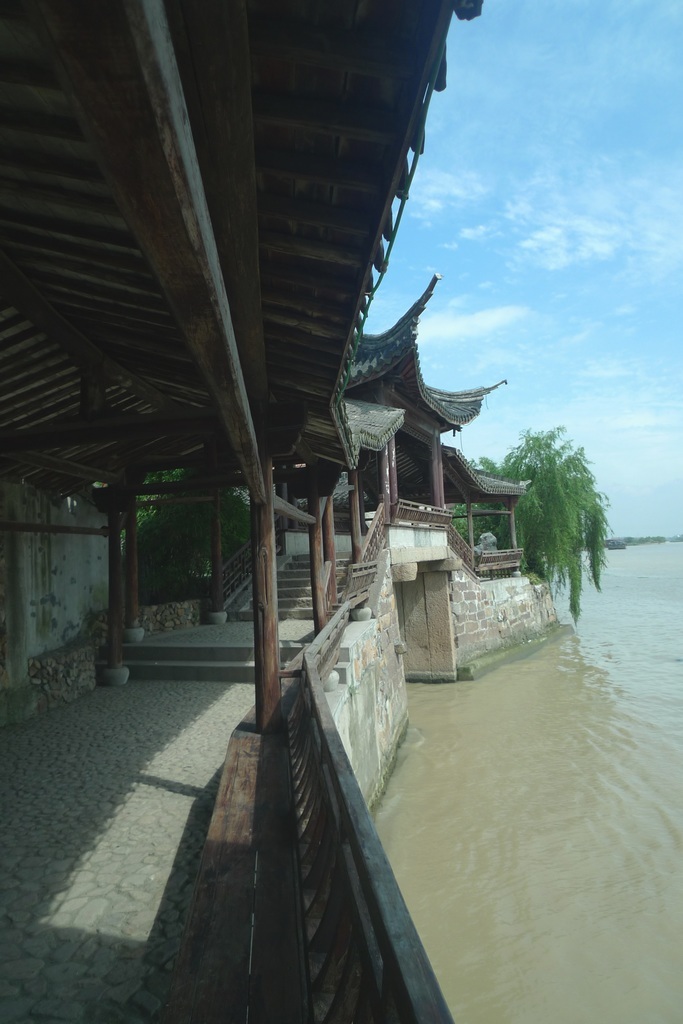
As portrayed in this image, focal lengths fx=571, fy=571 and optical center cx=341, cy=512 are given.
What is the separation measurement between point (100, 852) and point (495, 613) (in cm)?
1296

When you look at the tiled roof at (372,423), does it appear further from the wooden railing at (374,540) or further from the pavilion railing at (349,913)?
the pavilion railing at (349,913)

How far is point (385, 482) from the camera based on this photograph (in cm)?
1148

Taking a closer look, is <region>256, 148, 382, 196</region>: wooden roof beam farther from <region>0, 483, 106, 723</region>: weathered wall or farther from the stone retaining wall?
the stone retaining wall

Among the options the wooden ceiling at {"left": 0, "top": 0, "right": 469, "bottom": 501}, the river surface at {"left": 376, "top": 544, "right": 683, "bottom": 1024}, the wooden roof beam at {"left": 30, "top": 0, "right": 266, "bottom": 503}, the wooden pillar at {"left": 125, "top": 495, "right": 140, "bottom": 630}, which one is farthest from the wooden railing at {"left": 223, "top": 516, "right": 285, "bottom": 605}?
the wooden roof beam at {"left": 30, "top": 0, "right": 266, "bottom": 503}

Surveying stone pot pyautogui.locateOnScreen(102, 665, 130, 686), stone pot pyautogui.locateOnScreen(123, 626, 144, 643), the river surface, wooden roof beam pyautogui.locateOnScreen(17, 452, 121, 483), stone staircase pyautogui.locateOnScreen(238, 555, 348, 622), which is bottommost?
the river surface

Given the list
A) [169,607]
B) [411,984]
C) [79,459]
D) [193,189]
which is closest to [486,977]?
[411,984]

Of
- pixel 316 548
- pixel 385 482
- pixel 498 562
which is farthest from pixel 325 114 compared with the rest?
pixel 498 562

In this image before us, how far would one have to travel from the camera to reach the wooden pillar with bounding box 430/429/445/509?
15.2 m

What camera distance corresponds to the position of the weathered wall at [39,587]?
5898 millimetres

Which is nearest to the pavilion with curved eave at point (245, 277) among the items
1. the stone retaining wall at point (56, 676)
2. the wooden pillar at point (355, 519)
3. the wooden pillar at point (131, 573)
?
the stone retaining wall at point (56, 676)

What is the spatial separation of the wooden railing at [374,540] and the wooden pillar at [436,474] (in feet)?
15.6

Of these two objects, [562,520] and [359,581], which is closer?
[359,581]

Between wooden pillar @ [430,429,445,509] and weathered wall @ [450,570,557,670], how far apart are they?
2.36m

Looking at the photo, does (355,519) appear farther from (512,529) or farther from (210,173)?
(512,529)
